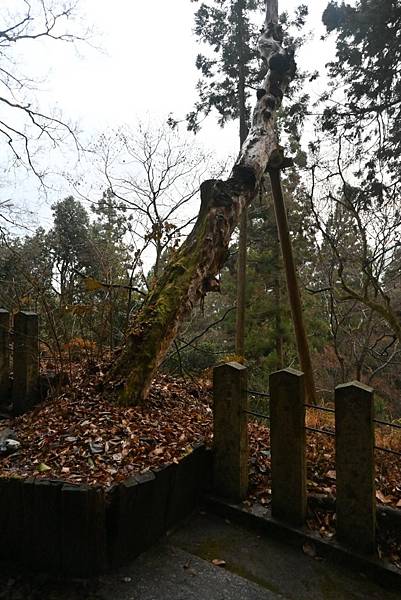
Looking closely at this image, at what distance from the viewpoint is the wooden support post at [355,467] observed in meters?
2.16

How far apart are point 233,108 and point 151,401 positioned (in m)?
10.7

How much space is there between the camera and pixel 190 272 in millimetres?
4012

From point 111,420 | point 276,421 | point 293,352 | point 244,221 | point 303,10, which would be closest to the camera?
point 276,421

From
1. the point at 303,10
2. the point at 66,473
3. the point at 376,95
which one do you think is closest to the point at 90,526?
the point at 66,473

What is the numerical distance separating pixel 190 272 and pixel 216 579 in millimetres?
2716

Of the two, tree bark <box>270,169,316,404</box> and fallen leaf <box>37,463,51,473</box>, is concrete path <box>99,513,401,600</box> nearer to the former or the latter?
fallen leaf <box>37,463,51,473</box>

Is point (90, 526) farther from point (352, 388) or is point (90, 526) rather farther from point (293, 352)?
point (293, 352)

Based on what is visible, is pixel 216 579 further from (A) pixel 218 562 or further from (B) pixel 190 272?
(B) pixel 190 272

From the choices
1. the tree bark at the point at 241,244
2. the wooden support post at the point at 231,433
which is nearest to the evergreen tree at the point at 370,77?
the tree bark at the point at 241,244

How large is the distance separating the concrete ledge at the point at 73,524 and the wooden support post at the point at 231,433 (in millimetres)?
691

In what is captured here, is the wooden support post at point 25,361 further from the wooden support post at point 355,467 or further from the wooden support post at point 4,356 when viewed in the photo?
the wooden support post at point 355,467

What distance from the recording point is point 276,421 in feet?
8.19

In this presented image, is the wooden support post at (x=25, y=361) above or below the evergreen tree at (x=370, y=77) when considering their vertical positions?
below

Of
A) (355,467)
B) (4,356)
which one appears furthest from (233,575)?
(4,356)
